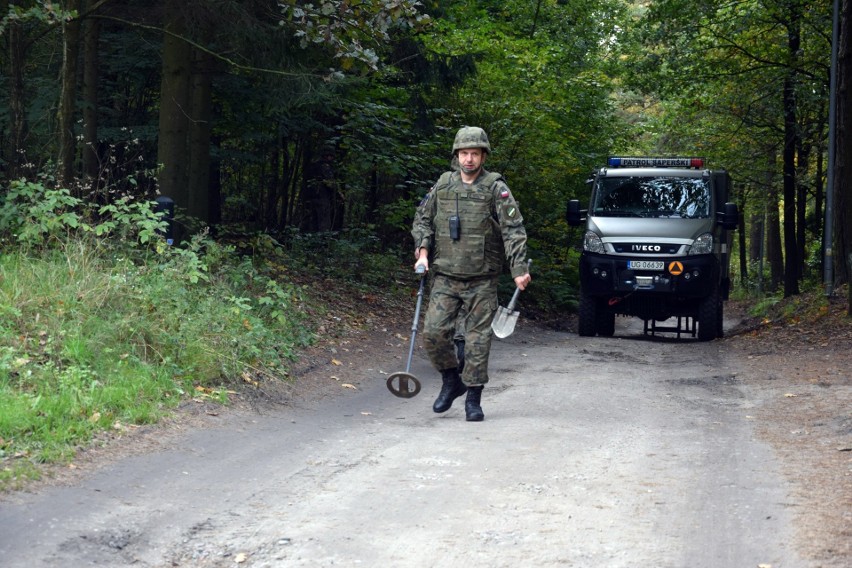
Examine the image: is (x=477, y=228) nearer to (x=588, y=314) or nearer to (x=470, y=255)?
(x=470, y=255)

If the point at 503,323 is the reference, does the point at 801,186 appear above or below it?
above

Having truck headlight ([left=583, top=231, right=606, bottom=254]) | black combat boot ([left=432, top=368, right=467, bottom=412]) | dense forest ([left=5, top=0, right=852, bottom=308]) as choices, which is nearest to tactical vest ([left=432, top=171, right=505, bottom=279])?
black combat boot ([left=432, top=368, right=467, bottom=412])

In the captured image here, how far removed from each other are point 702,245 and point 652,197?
1.28 metres

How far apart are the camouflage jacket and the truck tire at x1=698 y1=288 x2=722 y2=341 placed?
8.84m

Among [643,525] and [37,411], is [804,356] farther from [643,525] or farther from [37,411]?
[37,411]

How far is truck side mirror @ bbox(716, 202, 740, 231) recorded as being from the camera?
15.4m

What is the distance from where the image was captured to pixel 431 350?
7.79 metres

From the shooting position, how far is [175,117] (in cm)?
1348

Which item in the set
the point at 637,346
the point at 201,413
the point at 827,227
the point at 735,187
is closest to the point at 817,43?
the point at 827,227

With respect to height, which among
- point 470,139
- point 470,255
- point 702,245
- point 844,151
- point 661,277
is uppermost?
point 844,151

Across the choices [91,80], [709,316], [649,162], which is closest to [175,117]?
[91,80]

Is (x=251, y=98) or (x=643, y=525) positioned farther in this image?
(x=251, y=98)

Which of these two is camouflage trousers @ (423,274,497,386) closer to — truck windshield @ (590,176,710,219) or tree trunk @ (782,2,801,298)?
truck windshield @ (590,176,710,219)

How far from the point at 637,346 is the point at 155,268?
775cm
